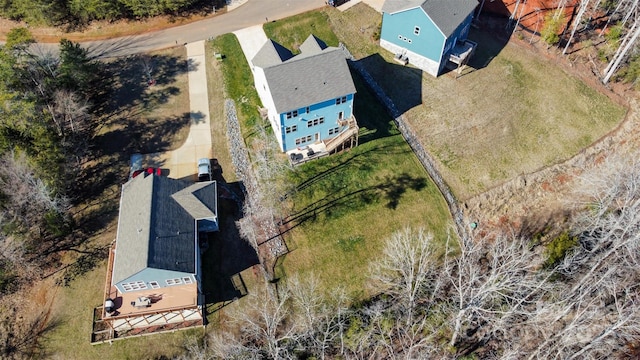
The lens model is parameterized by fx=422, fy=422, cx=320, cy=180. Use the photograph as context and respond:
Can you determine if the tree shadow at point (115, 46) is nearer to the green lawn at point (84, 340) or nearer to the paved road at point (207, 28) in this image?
the paved road at point (207, 28)

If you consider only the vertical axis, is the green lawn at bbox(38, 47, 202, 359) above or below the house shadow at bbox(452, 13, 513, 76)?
below

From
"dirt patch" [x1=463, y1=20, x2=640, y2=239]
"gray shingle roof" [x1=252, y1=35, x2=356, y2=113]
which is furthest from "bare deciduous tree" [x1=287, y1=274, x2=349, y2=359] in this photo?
"dirt patch" [x1=463, y1=20, x2=640, y2=239]

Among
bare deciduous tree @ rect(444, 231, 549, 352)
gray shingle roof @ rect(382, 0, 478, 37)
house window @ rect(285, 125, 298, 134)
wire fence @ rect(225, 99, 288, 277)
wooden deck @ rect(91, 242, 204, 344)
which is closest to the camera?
bare deciduous tree @ rect(444, 231, 549, 352)

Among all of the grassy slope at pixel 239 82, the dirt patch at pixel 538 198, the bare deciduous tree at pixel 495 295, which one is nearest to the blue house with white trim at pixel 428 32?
the dirt patch at pixel 538 198

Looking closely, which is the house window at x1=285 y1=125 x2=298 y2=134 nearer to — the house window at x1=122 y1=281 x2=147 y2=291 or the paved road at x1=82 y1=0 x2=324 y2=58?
the house window at x1=122 y1=281 x2=147 y2=291

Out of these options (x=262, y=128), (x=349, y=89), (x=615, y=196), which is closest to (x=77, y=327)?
(x=262, y=128)
